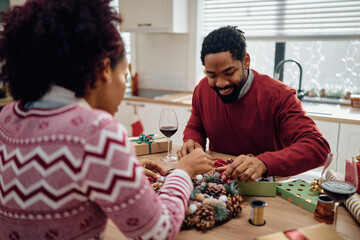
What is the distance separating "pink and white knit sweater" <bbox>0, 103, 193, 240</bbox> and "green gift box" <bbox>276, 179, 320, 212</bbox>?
0.53m

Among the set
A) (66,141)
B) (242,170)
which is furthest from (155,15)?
(66,141)

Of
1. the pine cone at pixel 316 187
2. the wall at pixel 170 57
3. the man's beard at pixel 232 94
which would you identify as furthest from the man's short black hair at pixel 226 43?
the wall at pixel 170 57

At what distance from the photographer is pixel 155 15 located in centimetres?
344

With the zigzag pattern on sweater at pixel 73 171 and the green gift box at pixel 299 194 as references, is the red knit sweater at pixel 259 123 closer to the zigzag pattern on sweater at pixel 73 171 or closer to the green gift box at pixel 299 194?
the green gift box at pixel 299 194

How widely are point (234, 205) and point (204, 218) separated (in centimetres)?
11

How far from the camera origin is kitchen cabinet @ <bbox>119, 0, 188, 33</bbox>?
3.38 metres

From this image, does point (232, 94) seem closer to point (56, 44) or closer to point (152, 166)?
point (152, 166)

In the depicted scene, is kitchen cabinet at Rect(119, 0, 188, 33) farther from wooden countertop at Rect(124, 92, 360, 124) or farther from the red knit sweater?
the red knit sweater

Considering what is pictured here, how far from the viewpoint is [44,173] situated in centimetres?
65

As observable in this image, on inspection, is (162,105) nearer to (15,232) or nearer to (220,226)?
(220,226)

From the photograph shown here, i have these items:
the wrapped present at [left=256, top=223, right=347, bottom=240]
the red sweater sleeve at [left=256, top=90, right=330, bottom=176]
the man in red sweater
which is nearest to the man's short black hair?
the man in red sweater

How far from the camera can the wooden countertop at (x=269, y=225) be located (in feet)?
2.90

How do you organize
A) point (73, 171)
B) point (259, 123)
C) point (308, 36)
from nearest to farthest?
1. point (73, 171)
2. point (259, 123)
3. point (308, 36)

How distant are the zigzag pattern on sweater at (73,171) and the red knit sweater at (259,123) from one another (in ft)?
3.09
